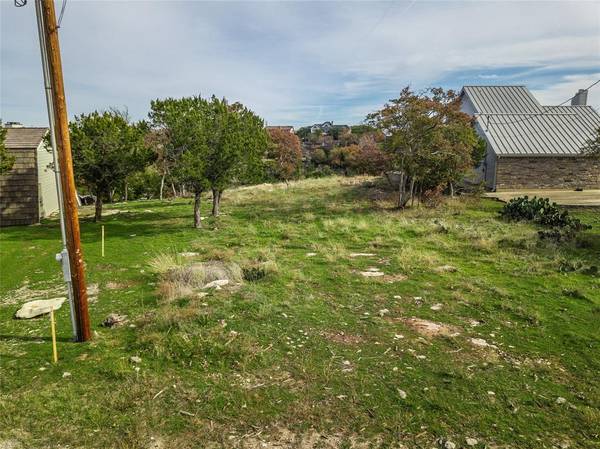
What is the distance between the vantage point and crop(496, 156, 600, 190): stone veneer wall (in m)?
28.9

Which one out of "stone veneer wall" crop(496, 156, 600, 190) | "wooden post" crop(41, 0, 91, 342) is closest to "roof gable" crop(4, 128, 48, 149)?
"wooden post" crop(41, 0, 91, 342)

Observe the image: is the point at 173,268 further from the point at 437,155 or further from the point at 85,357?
the point at 437,155

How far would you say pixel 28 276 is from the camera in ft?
38.0

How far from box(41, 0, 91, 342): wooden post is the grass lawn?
2.90ft

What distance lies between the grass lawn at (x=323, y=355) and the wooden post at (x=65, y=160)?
884 millimetres

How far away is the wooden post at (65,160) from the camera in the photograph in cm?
642

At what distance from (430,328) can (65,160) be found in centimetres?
715

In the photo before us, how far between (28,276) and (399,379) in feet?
35.4

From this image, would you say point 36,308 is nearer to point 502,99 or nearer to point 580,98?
point 502,99

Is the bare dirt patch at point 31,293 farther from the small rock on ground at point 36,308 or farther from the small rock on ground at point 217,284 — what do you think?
the small rock on ground at point 217,284

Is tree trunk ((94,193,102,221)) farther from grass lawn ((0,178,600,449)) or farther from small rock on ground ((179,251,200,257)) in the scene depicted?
small rock on ground ((179,251,200,257))

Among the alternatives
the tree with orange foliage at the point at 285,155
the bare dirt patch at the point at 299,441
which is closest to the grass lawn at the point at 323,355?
the bare dirt patch at the point at 299,441

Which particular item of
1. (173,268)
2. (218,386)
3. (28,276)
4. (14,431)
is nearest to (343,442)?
(218,386)

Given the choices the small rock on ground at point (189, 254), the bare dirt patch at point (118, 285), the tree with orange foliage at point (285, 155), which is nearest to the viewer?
the bare dirt patch at point (118, 285)
